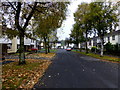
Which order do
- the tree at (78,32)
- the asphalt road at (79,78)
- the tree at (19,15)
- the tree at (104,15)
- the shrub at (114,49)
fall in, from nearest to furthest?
1. the asphalt road at (79,78)
2. the tree at (19,15)
3. the tree at (104,15)
4. the shrub at (114,49)
5. the tree at (78,32)

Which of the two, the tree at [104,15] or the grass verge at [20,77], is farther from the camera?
the tree at [104,15]

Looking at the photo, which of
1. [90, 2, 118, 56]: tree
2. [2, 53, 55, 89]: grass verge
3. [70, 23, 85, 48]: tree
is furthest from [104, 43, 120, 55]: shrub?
[2, 53, 55, 89]: grass verge

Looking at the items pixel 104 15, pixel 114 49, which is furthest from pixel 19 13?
pixel 114 49

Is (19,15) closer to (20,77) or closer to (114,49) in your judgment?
(20,77)

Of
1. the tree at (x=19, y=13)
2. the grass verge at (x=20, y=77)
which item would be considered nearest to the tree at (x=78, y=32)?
the tree at (x=19, y=13)

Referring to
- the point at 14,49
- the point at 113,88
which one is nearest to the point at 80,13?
the point at 14,49

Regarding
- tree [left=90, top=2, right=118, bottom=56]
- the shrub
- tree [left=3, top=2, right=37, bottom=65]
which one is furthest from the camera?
the shrub

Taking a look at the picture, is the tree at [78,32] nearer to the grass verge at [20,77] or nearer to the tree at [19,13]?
the tree at [19,13]

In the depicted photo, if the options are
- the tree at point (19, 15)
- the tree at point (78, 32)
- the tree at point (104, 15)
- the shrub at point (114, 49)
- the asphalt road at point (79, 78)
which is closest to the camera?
the asphalt road at point (79, 78)

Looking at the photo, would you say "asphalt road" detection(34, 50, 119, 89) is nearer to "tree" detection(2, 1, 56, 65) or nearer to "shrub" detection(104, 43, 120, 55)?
"tree" detection(2, 1, 56, 65)

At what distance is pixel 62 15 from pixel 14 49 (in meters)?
22.2

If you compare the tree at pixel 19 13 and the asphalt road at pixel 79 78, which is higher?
the tree at pixel 19 13

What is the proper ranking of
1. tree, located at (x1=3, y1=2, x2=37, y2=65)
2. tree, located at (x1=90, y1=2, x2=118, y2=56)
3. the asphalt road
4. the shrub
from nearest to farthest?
the asphalt road
tree, located at (x1=3, y1=2, x2=37, y2=65)
tree, located at (x1=90, y1=2, x2=118, y2=56)
the shrub

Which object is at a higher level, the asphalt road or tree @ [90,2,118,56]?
tree @ [90,2,118,56]
